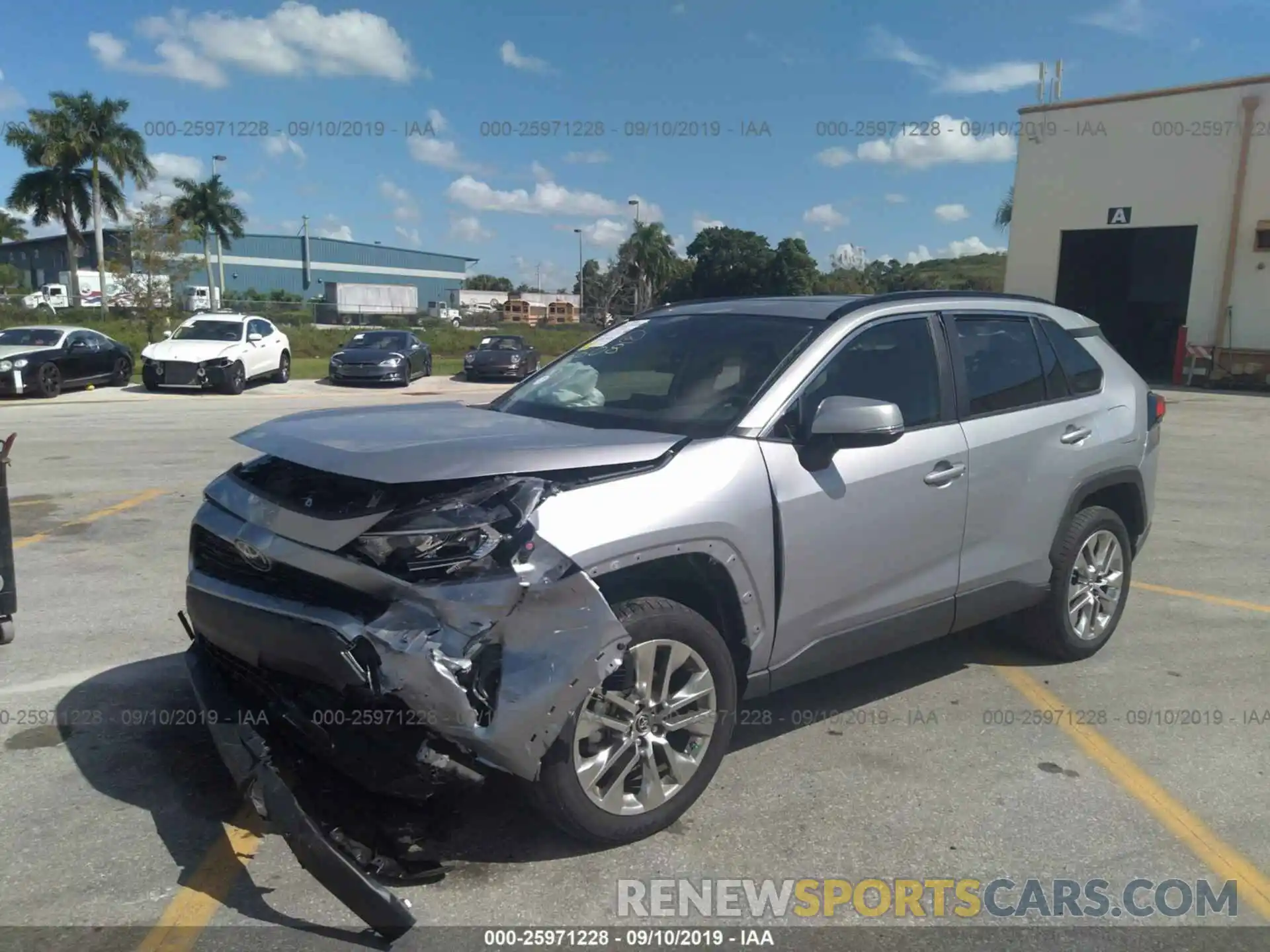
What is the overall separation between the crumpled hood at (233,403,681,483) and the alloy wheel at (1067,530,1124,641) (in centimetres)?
265

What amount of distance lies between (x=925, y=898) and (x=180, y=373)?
21356 mm

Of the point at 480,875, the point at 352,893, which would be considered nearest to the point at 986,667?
the point at 480,875

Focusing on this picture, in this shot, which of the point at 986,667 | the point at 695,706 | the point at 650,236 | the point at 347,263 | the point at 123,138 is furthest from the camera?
the point at 347,263

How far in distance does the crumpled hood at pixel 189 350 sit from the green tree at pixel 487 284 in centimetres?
12456

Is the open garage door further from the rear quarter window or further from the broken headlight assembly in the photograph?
the broken headlight assembly

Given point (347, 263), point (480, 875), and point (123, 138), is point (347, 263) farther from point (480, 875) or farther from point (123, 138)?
point (480, 875)

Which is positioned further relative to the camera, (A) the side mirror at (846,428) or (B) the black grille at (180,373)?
(B) the black grille at (180,373)

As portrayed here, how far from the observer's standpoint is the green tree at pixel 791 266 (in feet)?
183

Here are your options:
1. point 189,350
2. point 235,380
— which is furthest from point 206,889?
point 189,350

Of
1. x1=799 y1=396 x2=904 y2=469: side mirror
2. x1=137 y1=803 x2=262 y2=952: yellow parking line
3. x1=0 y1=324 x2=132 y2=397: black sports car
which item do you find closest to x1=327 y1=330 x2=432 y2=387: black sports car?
x1=0 y1=324 x2=132 y2=397: black sports car

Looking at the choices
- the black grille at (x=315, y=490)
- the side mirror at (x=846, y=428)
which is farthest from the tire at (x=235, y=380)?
the side mirror at (x=846, y=428)

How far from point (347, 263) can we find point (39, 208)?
59.9 metres

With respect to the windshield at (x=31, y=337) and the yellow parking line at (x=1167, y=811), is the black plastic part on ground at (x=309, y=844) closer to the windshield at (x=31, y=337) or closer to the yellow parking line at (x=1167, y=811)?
the yellow parking line at (x=1167, y=811)

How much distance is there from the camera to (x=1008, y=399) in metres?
4.65
